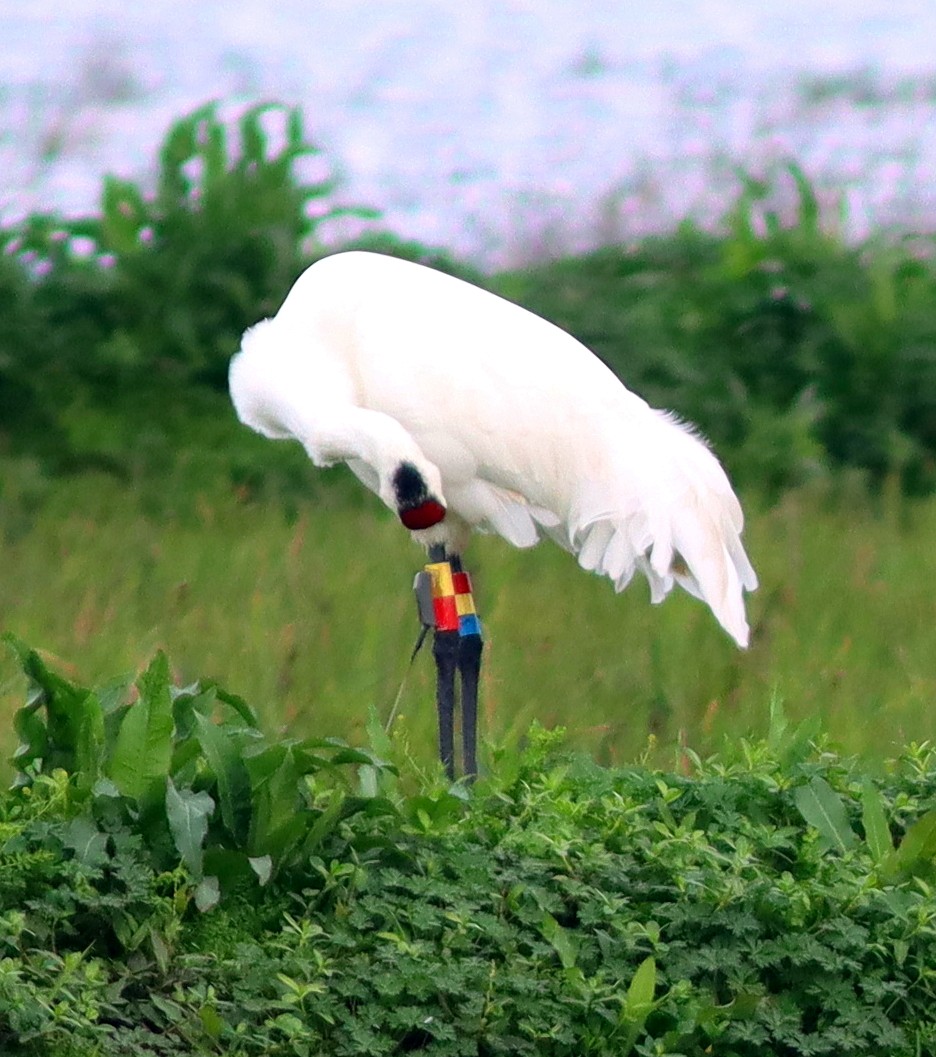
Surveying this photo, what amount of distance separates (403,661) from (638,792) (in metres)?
2.18

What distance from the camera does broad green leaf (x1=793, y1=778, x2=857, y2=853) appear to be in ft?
15.3

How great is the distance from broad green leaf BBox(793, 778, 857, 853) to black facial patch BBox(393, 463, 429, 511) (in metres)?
1.40

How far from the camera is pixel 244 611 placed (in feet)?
23.5

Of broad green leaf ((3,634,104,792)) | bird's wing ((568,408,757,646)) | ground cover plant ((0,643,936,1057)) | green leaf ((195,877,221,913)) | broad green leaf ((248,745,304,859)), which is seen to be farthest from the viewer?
→ bird's wing ((568,408,757,646))

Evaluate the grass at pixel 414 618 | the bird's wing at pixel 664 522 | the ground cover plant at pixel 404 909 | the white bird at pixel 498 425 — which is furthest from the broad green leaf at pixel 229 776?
the bird's wing at pixel 664 522

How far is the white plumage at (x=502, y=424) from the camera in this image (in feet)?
19.5

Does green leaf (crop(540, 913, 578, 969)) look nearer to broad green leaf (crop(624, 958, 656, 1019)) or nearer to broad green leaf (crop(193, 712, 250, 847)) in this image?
broad green leaf (crop(624, 958, 656, 1019))

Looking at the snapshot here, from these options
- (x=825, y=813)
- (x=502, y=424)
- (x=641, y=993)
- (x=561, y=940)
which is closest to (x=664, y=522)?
(x=502, y=424)

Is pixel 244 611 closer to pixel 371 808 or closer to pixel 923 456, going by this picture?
pixel 371 808

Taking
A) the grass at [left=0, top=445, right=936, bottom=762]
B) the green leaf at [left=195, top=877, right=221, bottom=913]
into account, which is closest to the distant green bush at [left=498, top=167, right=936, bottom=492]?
the grass at [left=0, top=445, right=936, bottom=762]

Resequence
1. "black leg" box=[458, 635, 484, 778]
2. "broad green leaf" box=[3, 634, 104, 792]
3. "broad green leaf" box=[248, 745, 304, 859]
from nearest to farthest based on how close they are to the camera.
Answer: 1. "broad green leaf" box=[248, 745, 304, 859]
2. "broad green leaf" box=[3, 634, 104, 792]
3. "black leg" box=[458, 635, 484, 778]

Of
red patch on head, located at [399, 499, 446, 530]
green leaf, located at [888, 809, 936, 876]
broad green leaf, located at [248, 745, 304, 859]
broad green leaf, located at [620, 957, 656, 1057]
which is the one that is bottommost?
broad green leaf, located at [620, 957, 656, 1057]

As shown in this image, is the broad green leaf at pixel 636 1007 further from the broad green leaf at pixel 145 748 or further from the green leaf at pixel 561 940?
the broad green leaf at pixel 145 748

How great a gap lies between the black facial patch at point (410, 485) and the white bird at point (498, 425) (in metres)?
0.11
